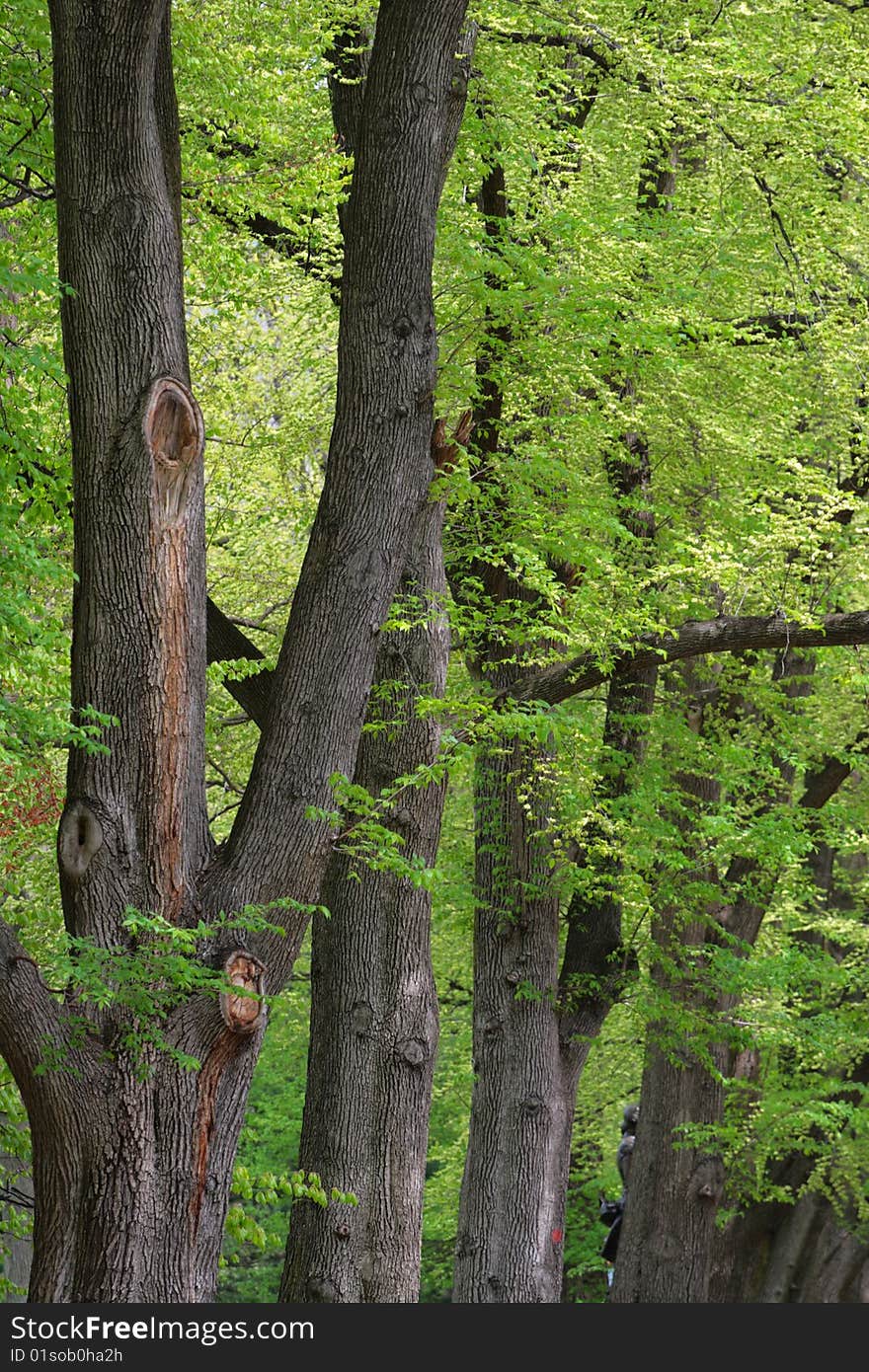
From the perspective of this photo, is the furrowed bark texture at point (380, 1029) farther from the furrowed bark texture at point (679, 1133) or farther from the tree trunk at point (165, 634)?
the furrowed bark texture at point (679, 1133)

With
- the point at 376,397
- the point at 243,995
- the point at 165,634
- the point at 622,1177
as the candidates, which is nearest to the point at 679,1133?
the point at 622,1177

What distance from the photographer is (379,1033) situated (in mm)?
9234

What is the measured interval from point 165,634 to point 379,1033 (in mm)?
3887

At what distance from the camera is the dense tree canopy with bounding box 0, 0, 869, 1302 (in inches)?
238

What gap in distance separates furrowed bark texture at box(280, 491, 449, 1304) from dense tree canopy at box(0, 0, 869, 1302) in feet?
0.09

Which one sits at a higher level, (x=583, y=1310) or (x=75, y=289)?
(x=75, y=289)

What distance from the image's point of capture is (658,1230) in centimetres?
1584

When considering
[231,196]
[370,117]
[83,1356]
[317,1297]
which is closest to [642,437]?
[231,196]

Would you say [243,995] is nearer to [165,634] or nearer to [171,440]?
[165,634]

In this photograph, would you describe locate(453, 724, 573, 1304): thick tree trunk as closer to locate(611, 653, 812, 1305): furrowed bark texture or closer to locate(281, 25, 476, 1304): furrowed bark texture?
locate(611, 653, 812, 1305): furrowed bark texture

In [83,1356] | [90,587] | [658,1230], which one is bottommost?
[83,1356]

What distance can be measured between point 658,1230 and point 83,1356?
11.3 metres

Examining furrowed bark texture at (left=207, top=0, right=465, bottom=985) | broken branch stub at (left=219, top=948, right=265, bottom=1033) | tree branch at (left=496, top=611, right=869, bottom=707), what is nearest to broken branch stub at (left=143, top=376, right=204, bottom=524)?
furrowed bark texture at (left=207, top=0, right=465, bottom=985)

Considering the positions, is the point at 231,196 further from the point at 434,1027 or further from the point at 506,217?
the point at 434,1027
